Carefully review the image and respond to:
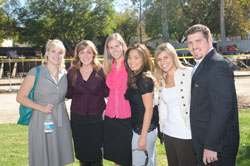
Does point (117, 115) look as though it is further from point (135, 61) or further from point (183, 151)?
point (183, 151)

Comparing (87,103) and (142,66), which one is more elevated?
(142,66)

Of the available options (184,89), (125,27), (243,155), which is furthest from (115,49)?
(125,27)

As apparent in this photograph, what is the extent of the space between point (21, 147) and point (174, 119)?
414cm

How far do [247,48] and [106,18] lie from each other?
22512 millimetres

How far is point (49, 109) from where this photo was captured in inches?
133

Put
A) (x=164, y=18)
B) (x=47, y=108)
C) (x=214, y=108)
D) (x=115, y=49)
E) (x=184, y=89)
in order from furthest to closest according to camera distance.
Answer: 1. (x=164, y=18)
2. (x=115, y=49)
3. (x=47, y=108)
4. (x=184, y=89)
5. (x=214, y=108)

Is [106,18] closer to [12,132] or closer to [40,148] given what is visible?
[12,132]

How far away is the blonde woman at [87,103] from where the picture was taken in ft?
11.7

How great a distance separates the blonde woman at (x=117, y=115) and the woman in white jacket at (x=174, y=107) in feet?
1.68

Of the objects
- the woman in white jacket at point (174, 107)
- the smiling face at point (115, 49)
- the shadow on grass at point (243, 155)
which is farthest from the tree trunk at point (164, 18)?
the woman in white jacket at point (174, 107)

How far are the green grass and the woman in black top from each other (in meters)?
1.66

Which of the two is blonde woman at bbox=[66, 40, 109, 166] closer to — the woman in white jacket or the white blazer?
the woman in white jacket

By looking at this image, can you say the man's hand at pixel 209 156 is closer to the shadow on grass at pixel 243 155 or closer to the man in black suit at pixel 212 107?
the man in black suit at pixel 212 107

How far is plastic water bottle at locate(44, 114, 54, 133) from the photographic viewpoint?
3369 mm
